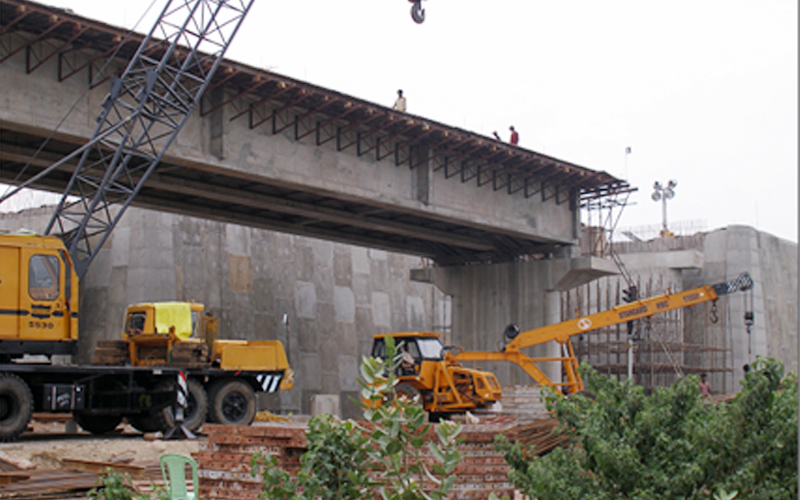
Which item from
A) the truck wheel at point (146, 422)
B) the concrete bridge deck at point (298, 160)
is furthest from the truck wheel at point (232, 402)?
the concrete bridge deck at point (298, 160)

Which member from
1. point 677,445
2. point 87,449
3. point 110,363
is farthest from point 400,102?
point 677,445

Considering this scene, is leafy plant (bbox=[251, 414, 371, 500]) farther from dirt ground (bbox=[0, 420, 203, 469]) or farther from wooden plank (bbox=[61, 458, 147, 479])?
dirt ground (bbox=[0, 420, 203, 469])

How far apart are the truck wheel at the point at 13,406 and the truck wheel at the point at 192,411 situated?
342cm

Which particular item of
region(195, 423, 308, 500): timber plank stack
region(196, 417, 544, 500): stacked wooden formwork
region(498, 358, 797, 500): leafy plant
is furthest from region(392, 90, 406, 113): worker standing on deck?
region(498, 358, 797, 500): leafy plant

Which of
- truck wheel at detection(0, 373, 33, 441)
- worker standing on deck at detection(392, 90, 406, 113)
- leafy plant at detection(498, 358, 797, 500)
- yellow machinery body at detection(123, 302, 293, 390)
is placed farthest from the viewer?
worker standing on deck at detection(392, 90, 406, 113)

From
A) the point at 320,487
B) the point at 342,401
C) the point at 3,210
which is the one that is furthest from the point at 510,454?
the point at 3,210

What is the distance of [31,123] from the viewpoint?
18781mm

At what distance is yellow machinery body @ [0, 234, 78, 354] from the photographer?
18.3 meters

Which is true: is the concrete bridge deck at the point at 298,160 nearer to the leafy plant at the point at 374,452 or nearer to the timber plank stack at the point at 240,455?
the timber plank stack at the point at 240,455

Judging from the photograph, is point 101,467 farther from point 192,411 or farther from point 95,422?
point 95,422

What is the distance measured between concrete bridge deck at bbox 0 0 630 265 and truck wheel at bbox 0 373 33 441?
517cm

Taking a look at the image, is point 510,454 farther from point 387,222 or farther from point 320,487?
point 387,222

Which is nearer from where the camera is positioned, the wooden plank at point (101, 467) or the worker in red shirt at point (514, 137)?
the wooden plank at point (101, 467)

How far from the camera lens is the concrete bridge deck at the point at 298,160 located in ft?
63.2
